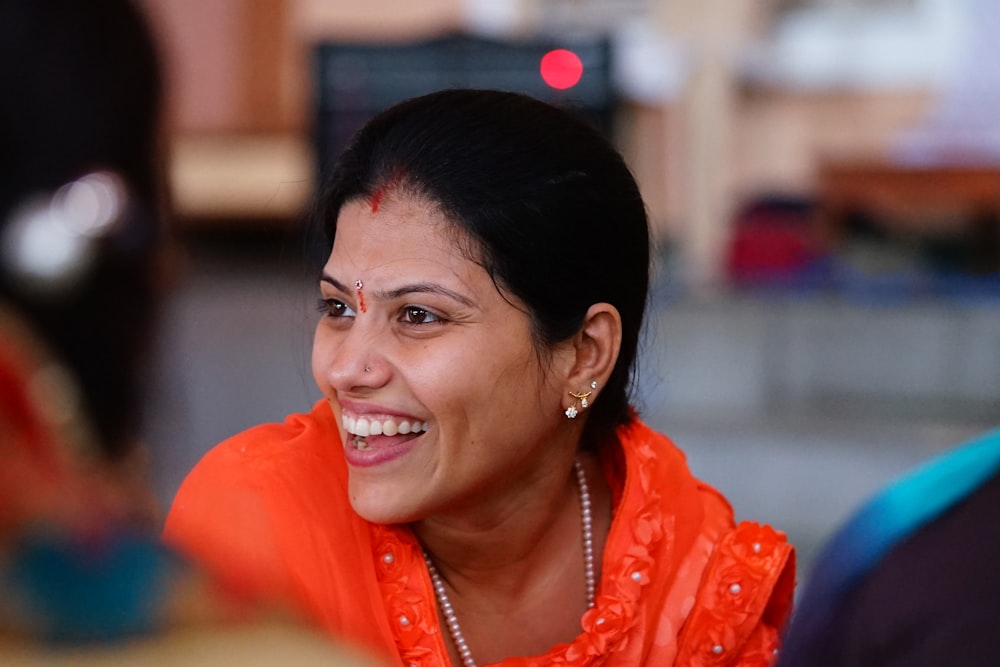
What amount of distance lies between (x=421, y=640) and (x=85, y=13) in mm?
1115

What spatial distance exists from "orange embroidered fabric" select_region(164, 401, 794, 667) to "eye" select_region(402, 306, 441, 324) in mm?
228

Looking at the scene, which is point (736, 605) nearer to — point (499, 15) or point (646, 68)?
point (646, 68)

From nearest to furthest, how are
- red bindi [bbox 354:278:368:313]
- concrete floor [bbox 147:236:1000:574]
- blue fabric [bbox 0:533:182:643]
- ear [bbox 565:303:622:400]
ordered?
blue fabric [bbox 0:533:182:643], red bindi [bbox 354:278:368:313], ear [bbox 565:303:622:400], concrete floor [bbox 147:236:1000:574]

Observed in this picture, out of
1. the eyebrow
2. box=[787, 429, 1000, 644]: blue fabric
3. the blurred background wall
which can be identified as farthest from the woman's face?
box=[787, 429, 1000, 644]: blue fabric

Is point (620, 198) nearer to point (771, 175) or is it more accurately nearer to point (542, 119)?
point (542, 119)

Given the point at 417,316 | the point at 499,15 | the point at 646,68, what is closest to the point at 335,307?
the point at 417,316

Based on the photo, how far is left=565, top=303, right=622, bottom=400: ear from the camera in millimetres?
1761

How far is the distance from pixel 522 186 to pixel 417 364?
265mm

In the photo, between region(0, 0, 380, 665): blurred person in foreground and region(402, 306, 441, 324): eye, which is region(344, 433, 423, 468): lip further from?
region(0, 0, 380, 665): blurred person in foreground

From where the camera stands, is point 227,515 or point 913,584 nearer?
point 913,584

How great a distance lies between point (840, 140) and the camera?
287 inches

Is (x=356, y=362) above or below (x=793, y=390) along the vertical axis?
above

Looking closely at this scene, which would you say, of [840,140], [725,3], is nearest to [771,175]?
[840,140]

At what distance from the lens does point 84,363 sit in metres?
0.75
